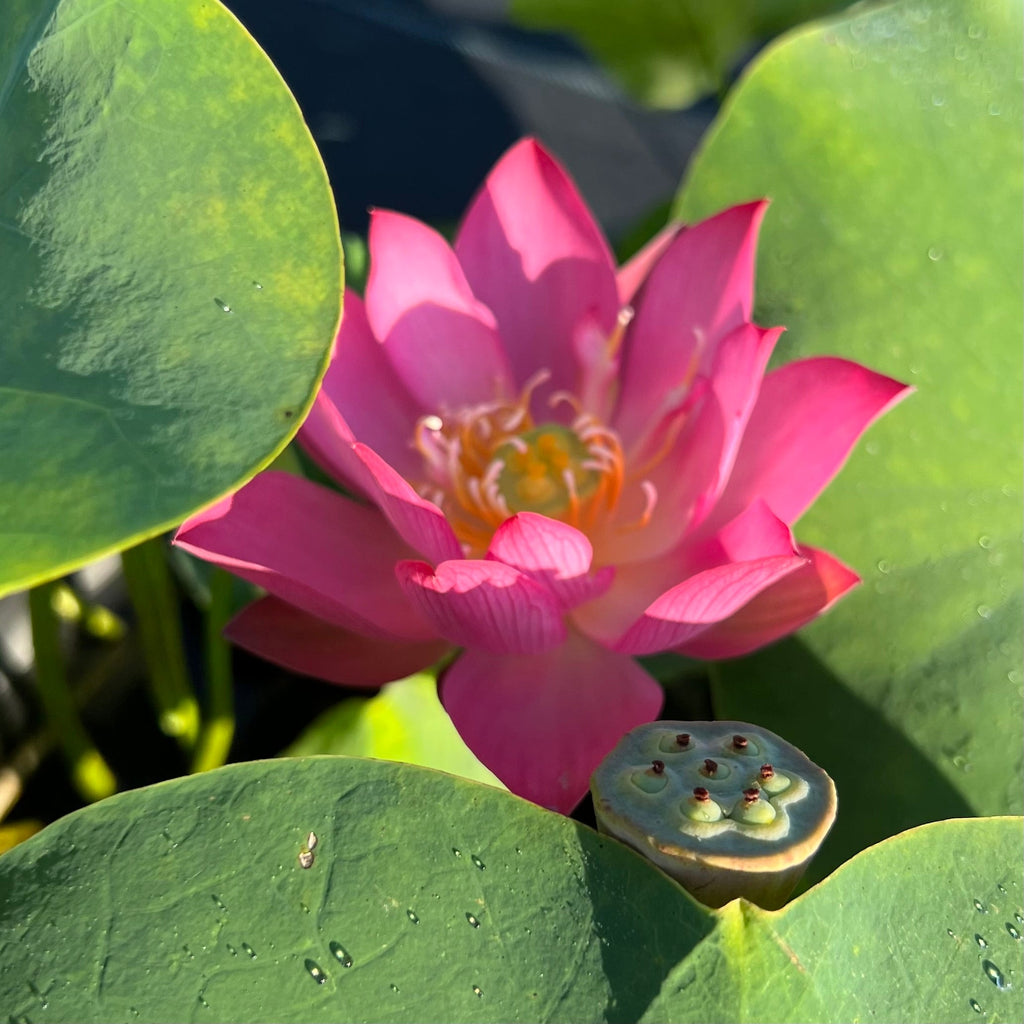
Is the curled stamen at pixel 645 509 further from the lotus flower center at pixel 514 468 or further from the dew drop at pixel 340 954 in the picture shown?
the dew drop at pixel 340 954

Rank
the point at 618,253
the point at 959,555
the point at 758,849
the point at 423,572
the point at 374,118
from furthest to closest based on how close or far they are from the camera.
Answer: the point at 374,118 → the point at 618,253 → the point at 959,555 → the point at 423,572 → the point at 758,849

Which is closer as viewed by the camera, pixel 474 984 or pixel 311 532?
pixel 474 984

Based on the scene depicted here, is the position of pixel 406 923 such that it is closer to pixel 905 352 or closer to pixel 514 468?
pixel 514 468

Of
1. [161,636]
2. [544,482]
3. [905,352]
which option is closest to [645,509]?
[544,482]

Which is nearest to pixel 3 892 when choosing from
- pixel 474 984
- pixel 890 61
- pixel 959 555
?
pixel 474 984

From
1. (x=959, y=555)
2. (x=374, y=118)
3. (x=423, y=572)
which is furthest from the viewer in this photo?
(x=374, y=118)

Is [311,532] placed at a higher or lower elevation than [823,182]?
lower

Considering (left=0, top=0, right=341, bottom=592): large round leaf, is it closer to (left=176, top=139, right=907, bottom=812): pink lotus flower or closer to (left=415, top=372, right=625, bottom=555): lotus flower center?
(left=176, top=139, right=907, bottom=812): pink lotus flower

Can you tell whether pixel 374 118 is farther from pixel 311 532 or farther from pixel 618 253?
pixel 311 532
